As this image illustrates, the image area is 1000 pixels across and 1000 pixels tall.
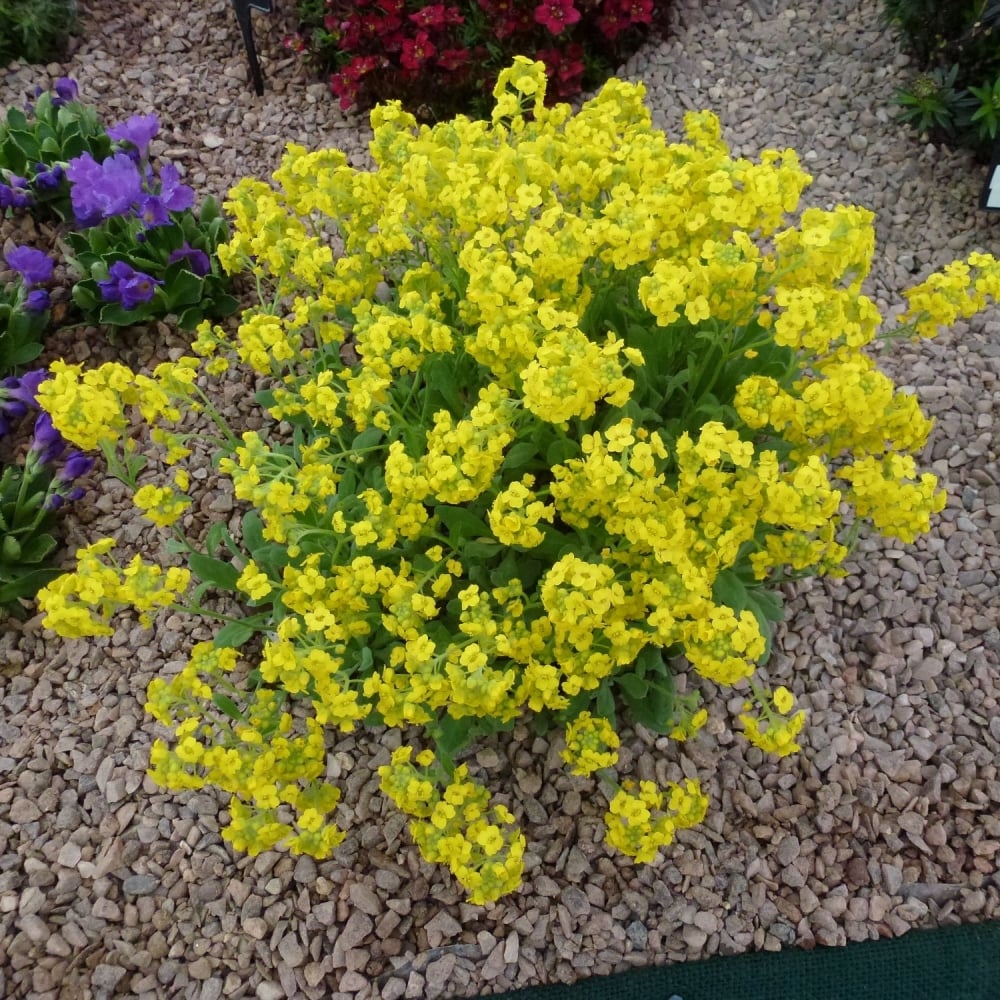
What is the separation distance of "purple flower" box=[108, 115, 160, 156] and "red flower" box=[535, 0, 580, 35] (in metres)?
1.64

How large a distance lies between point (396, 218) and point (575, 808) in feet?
5.18

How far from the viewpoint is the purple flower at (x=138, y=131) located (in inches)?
136

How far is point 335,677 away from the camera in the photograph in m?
2.17

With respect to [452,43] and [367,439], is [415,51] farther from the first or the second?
[367,439]

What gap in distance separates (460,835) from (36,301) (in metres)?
2.44

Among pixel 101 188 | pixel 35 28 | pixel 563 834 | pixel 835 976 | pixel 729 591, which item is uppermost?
pixel 35 28

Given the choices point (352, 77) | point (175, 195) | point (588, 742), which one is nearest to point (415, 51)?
point (352, 77)

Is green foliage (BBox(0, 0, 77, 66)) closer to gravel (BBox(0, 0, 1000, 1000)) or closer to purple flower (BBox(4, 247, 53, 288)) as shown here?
purple flower (BBox(4, 247, 53, 288))

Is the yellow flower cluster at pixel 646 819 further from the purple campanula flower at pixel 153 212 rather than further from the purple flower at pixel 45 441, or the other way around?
the purple campanula flower at pixel 153 212

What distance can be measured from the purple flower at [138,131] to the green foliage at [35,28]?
1.07 meters

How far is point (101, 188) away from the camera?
10.4 ft

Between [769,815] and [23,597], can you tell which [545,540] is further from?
[23,597]

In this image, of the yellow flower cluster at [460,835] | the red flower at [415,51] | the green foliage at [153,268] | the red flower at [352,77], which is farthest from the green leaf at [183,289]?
the yellow flower cluster at [460,835]

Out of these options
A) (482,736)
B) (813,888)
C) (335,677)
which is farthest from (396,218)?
(813,888)
